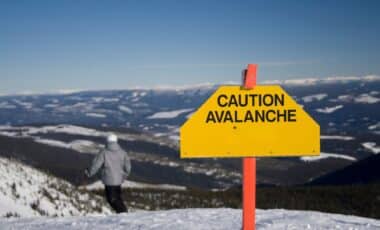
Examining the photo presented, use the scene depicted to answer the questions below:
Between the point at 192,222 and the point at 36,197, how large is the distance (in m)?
10.9

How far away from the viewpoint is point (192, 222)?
1227 centimetres

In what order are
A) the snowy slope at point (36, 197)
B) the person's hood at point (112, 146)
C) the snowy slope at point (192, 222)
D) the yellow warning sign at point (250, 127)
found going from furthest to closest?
the snowy slope at point (36, 197)
the person's hood at point (112, 146)
the snowy slope at point (192, 222)
the yellow warning sign at point (250, 127)

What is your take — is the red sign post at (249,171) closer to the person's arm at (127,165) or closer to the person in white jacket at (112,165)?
the person in white jacket at (112,165)

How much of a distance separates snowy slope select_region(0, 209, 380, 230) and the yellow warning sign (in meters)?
3.24

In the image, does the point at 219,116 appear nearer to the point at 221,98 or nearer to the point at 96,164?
the point at 221,98

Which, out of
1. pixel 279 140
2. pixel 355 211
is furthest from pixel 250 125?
pixel 355 211

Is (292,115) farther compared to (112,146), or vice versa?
(112,146)

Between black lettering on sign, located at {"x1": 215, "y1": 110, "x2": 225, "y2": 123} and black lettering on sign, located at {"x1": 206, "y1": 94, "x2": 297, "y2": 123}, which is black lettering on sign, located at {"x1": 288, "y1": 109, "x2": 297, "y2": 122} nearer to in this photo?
black lettering on sign, located at {"x1": 206, "y1": 94, "x2": 297, "y2": 123}

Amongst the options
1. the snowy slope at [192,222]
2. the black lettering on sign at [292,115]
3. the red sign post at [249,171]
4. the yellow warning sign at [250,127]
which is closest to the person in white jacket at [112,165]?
the snowy slope at [192,222]

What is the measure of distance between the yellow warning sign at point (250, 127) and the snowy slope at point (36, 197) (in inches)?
448

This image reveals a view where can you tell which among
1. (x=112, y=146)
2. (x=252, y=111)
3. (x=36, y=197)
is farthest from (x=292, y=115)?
(x=36, y=197)

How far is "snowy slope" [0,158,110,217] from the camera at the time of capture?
64.6 ft

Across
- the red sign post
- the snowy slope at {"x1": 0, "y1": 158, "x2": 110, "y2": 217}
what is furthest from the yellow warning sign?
the snowy slope at {"x1": 0, "y1": 158, "x2": 110, "y2": 217}

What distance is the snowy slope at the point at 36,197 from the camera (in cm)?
1970
